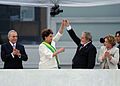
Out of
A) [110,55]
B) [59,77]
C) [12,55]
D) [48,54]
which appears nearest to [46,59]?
[48,54]

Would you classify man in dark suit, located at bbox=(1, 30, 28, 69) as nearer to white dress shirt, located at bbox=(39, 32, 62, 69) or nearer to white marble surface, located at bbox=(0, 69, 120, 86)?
white dress shirt, located at bbox=(39, 32, 62, 69)

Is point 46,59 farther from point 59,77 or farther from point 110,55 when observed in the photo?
point 110,55

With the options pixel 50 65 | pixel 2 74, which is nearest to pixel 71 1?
pixel 50 65

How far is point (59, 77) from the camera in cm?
727

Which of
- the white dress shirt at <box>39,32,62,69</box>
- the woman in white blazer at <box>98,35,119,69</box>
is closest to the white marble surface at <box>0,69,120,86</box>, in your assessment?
the woman in white blazer at <box>98,35,119,69</box>

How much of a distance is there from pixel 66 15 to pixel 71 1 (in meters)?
1.61

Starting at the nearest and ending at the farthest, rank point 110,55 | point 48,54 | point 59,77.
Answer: point 59,77 → point 110,55 → point 48,54

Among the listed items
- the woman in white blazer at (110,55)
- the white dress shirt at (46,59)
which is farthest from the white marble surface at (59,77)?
the white dress shirt at (46,59)

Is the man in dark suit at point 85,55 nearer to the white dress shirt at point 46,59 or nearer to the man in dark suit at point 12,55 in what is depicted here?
the white dress shirt at point 46,59

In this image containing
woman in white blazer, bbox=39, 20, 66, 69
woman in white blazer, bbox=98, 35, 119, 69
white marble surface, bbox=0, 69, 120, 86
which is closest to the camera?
white marble surface, bbox=0, 69, 120, 86

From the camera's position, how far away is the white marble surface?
7215 millimetres

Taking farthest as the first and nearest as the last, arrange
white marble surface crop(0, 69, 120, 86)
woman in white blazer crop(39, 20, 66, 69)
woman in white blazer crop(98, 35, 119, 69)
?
woman in white blazer crop(39, 20, 66, 69), woman in white blazer crop(98, 35, 119, 69), white marble surface crop(0, 69, 120, 86)

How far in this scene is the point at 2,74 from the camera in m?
7.19

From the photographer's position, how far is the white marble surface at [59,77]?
721cm
